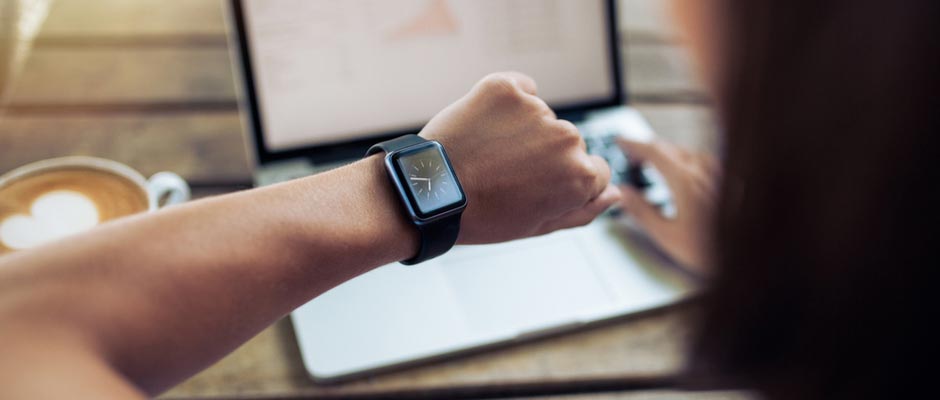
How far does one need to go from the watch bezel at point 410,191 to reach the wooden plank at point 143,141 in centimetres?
36

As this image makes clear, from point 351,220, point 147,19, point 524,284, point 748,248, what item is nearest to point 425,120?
point 524,284

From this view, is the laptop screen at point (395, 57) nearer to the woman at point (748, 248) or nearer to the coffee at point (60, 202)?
the coffee at point (60, 202)

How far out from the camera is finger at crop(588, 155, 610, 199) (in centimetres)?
63

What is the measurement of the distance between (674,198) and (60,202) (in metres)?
0.56

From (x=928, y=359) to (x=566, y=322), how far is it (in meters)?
0.38

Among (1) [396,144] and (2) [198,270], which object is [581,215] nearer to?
(1) [396,144]

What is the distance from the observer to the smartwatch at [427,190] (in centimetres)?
55

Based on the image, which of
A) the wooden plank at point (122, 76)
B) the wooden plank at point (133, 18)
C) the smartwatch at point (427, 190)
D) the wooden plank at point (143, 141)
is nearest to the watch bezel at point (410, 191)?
the smartwatch at point (427, 190)

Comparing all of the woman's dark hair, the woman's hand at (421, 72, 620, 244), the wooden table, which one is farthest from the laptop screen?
the woman's dark hair

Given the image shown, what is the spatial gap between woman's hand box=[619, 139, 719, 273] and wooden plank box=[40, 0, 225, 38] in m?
0.60

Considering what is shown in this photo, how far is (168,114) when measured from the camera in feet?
3.06

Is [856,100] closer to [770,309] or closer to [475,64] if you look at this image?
[770,309]

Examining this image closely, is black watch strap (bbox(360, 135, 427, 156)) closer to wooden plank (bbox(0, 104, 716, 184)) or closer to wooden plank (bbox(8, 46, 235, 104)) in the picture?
wooden plank (bbox(0, 104, 716, 184))

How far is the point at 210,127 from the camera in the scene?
92 cm
